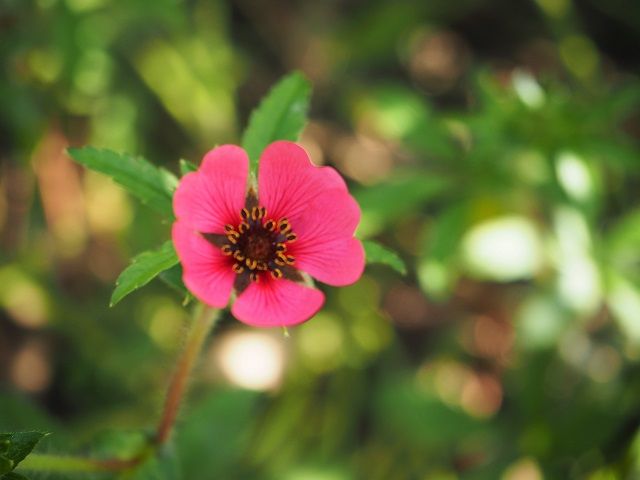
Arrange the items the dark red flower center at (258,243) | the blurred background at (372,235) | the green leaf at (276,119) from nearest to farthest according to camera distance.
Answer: the dark red flower center at (258,243) < the green leaf at (276,119) < the blurred background at (372,235)

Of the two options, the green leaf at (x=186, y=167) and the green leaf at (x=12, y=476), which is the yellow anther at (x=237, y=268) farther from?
the green leaf at (x=12, y=476)

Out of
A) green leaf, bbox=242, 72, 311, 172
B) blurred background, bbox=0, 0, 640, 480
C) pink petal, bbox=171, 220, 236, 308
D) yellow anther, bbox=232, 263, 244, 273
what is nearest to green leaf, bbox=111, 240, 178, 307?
pink petal, bbox=171, 220, 236, 308

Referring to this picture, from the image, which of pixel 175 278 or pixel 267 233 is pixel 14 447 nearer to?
pixel 175 278

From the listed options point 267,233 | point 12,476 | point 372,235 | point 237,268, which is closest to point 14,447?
point 12,476

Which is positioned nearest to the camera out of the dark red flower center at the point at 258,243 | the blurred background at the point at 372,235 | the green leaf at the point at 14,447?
the green leaf at the point at 14,447

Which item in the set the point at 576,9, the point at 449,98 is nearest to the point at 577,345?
the point at 449,98

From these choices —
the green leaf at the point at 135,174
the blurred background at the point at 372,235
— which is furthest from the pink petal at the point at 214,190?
the blurred background at the point at 372,235
